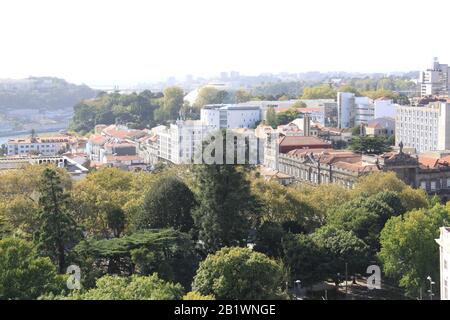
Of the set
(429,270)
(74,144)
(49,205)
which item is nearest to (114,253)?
(49,205)

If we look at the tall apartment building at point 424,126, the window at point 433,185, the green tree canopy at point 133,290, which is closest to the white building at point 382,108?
the tall apartment building at point 424,126

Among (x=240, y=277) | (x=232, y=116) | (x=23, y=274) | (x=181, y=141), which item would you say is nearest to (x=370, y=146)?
(x=181, y=141)

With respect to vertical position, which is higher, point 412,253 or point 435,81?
point 435,81

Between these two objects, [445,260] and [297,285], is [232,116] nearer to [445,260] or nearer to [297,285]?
[297,285]

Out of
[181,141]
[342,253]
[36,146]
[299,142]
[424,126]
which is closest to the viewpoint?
[342,253]

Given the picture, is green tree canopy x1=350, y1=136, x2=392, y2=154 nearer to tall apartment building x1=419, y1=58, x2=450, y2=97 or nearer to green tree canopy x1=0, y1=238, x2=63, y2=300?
green tree canopy x1=0, y1=238, x2=63, y2=300

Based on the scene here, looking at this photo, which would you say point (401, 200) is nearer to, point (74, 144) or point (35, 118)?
point (74, 144)

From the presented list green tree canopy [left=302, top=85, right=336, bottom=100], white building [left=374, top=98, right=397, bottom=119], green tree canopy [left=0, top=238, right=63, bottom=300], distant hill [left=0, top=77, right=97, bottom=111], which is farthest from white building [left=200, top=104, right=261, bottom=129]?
distant hill [left=0, top=77, right=97, bottom=111]

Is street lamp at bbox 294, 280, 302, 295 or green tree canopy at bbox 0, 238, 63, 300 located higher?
green tree canopy at bbox 0, 238, 63, 300
